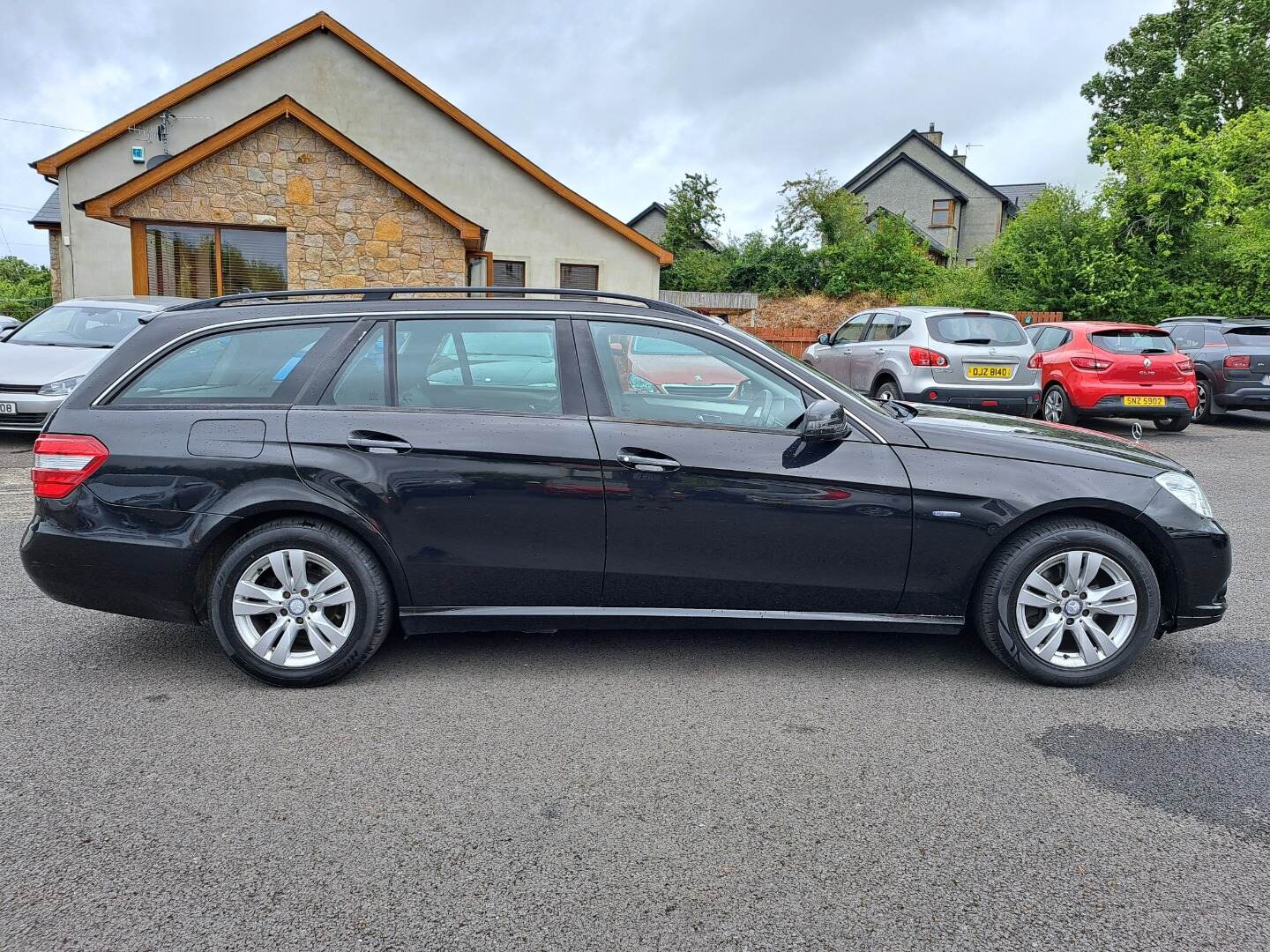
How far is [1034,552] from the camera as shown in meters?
3.89

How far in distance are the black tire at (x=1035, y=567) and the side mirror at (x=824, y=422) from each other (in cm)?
86

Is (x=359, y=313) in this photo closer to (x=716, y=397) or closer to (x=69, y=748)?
(x=716, y=397)

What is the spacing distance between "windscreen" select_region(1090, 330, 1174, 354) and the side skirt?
394 inches

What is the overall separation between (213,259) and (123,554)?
12.9 meters

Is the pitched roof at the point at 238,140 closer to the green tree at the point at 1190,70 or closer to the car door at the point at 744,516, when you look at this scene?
the car door at the point at 744,516

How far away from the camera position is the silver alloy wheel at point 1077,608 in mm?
3912

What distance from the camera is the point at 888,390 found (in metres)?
12.3

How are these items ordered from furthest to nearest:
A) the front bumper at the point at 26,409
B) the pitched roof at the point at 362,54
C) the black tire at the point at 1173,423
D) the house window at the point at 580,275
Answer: the house window at the point at 580,275, the pitched roof at the point at 362,54, the black tire at the point at 1173,423, the front bumper at the point at 26,409

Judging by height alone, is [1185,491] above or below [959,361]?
below

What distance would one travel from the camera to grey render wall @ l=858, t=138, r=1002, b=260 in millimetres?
47375

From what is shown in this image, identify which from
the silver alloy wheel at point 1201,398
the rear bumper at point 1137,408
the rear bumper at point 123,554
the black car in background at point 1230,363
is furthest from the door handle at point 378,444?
the silver alloy wheel at point 1201,398

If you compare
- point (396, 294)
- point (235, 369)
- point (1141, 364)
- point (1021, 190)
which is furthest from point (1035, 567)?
point (1021, 190)

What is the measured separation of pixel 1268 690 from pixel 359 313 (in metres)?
4.22

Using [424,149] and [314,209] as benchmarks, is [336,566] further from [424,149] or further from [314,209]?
[424,149]
